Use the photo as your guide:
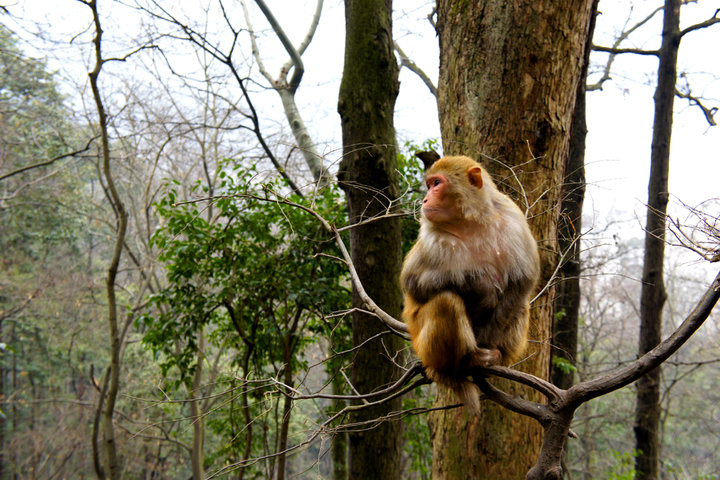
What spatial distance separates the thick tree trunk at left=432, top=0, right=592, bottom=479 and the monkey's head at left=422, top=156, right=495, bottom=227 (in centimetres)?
69

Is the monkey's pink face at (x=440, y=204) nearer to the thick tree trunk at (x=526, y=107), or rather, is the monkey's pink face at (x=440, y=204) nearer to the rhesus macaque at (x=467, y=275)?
the rhesus macaque at (x=467, y=275)

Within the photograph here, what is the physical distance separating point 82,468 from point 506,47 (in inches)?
624

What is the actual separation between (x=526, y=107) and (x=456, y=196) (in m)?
1.13

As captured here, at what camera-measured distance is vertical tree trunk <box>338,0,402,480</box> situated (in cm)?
447

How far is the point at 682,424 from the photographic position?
1638cm

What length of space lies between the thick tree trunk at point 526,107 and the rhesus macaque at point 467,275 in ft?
2.15

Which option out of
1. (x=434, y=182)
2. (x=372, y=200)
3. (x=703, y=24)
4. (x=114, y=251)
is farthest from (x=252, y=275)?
(x=703, y=24)

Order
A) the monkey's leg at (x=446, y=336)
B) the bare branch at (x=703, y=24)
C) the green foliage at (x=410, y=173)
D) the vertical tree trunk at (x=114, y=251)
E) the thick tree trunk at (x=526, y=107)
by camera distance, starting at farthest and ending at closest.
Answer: the bare branch at (x=703, y=24) → the vertical tree trunk at (x=114, y=251) → the green foliage at (x=410, y=173) → the thick tree trunk at (x=526, y=107) → the monkey's leg at (x=446, y=336)

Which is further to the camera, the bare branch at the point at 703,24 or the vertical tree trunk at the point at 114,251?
the bare branch at the point at 703,24

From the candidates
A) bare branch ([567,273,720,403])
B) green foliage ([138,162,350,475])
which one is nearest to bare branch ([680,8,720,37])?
green foliage ([138,162,350,475])

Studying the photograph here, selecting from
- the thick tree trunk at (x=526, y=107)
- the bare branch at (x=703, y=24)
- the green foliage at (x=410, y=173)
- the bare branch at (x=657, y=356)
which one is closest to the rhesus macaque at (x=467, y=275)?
the thick tree trunk at (x=526, y=107)

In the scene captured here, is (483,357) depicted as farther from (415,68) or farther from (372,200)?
(415,68)

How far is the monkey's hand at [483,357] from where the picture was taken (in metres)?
2.33

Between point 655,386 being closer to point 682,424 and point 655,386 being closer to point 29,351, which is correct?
point 682,424
